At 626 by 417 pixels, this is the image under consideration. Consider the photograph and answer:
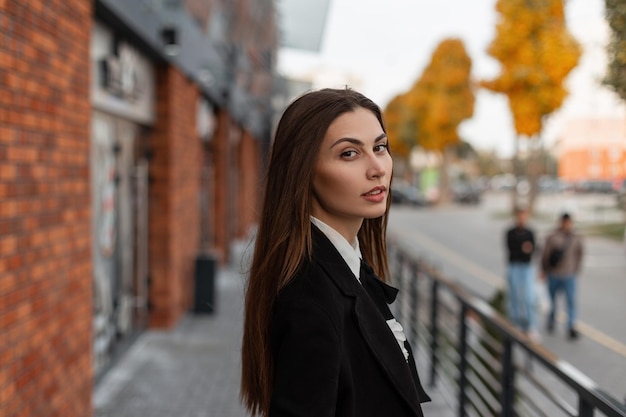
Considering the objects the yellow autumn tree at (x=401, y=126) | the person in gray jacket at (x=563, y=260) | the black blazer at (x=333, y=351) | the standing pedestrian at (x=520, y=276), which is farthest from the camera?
the yellow autumn tree at (x=401, y=126)

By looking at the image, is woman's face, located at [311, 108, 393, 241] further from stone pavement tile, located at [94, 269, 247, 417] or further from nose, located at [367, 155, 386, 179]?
stone pavement tile, located at [94, 269, 247, 417]

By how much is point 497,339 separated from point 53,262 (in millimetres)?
2765

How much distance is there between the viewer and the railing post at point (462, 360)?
480 cm

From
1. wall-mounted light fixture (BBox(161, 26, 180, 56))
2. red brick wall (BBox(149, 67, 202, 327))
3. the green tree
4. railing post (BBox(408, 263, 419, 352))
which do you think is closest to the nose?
the green tree

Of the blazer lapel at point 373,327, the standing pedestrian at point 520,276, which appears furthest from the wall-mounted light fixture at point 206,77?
the blazer lapel at point 373,327

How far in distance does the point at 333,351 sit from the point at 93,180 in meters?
5.09

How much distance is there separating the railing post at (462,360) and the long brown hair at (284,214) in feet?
10.4

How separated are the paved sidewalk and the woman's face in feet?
9.83

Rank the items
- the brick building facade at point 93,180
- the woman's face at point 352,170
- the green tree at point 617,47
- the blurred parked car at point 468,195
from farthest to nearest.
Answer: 1. the blurred parked car at point 468,195
2. the brick building facade at point 93,180
3. the green tree at point 617,47
4. the woman's face at point 352,170

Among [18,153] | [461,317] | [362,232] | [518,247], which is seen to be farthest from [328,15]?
[362,232]

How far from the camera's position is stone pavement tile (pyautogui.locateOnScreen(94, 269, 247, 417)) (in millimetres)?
5625

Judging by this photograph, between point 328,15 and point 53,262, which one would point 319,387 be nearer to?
point 53,262

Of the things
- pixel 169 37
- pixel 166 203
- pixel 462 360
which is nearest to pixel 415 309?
pixel 462 360

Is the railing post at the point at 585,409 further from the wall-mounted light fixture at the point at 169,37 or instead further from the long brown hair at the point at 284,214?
the wall-mounted light fixture at the point at 169,37
